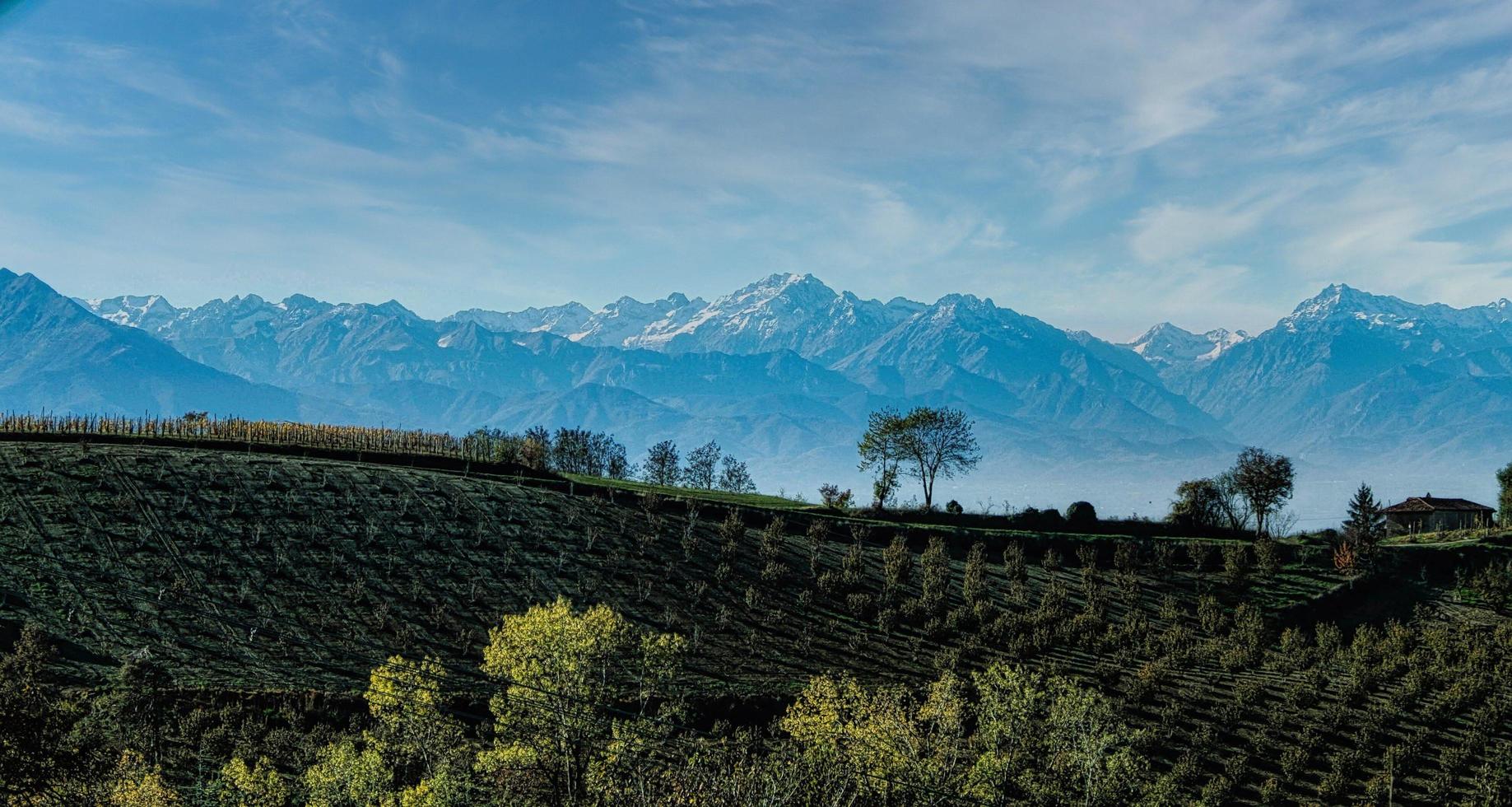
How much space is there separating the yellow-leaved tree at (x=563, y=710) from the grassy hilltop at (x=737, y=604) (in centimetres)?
734

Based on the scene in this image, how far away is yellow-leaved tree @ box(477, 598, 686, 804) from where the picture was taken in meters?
42.2

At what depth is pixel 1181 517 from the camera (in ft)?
384

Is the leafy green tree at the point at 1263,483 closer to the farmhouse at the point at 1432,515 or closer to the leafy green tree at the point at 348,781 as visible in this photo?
the farmhouse at the point at 1432,515

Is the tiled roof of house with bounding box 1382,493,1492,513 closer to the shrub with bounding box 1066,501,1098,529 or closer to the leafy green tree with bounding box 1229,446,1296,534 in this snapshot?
the leafy green tree with bounding box 1229,446,1296,534

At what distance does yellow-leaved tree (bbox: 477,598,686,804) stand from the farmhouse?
119 m

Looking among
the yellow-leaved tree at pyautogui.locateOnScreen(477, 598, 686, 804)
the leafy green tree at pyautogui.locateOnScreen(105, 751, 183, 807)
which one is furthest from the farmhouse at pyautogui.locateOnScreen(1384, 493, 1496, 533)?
the leafy green tree at pyautogui.locateOnScreen(105, 751, 183, 807)

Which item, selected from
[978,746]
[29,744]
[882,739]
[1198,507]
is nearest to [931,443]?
[1198,507]

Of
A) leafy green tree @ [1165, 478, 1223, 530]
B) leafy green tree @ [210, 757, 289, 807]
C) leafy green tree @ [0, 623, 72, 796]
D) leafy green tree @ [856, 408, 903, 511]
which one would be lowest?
leafy green tree @ [210, 757, 289, 807]

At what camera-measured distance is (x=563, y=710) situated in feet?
147

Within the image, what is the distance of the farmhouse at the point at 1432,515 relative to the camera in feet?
435

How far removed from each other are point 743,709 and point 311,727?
948 inches

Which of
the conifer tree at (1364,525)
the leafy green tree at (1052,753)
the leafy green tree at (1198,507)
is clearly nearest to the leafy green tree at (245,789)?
the leafy green tree at (1052,753)

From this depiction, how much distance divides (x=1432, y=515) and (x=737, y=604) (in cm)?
10751

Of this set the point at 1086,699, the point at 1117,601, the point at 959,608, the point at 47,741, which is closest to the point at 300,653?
the point at 47,741
